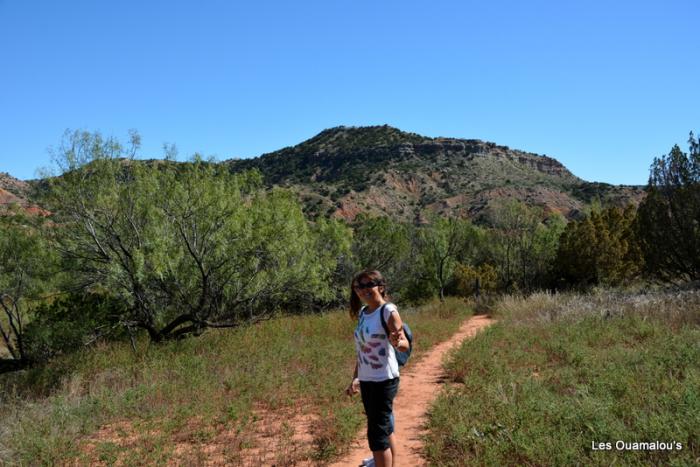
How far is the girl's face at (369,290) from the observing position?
3.68 meters

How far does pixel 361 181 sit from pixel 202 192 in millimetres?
73167

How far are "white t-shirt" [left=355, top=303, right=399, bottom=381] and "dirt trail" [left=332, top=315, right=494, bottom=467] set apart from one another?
152cm

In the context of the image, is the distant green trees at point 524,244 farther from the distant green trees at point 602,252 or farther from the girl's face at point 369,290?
the girl's face at point 369,290

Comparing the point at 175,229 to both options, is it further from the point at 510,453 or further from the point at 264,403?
the point at 510,453

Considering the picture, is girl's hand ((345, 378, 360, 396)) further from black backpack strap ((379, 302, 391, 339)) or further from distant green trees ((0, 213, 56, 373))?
distant green trees ((0, 213, 56, 373))

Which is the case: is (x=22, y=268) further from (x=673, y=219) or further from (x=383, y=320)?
(x=673, y=219)

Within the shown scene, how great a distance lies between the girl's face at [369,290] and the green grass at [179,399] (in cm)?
219

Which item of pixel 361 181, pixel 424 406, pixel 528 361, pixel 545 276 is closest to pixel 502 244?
pixel 545 276

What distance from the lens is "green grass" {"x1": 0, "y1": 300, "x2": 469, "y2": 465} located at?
4.98 meters

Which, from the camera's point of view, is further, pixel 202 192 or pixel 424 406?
pixel 202 192

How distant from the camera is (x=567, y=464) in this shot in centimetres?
375

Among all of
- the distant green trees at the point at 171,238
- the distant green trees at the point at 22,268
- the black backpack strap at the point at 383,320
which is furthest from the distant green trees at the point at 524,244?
the black backpack strap at the point at 383,320

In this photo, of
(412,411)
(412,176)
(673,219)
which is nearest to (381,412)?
(412,411)

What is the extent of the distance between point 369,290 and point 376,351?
52 cm
